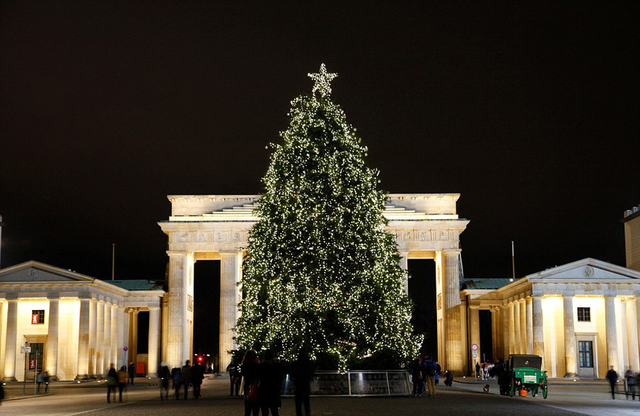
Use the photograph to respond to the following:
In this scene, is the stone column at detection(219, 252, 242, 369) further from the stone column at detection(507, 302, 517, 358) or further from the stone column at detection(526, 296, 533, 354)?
the stone column at detection(526, 296, 533, 354)

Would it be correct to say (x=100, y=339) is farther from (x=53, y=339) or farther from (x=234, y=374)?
(x=234, y=374)

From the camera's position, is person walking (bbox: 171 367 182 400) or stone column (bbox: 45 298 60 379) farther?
stone column (bbox: 45 298 60 379)

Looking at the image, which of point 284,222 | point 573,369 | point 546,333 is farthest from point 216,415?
point 546,333

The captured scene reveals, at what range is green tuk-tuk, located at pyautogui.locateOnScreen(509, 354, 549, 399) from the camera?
135 ft

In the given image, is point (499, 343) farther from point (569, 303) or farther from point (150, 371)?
point (150, 371)

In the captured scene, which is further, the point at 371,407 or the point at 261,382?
the point at 371,407

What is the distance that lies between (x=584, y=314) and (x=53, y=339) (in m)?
42.0

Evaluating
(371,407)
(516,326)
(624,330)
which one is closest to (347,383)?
(371,407)

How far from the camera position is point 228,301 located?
8188 centimetres

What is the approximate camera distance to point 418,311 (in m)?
130

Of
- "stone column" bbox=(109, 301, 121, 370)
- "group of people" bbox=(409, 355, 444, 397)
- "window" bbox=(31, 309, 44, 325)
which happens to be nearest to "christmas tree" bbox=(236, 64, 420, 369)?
"group of people" bbox=(409, 355, 444, 397)

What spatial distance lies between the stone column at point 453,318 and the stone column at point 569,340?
13337 mm

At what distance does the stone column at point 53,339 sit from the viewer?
67.6 m

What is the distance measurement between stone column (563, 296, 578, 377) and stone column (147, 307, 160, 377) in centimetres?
3753
